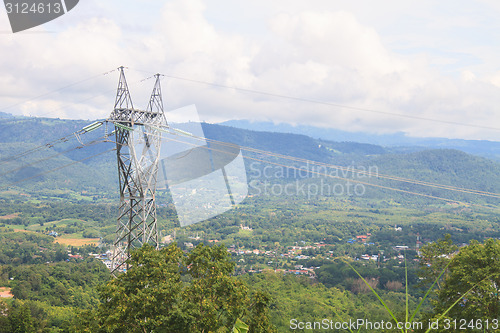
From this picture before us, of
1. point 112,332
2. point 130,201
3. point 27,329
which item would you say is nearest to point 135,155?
point 130,201

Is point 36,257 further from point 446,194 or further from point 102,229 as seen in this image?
point 446,194

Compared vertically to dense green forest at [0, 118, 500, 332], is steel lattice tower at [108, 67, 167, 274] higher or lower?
higher

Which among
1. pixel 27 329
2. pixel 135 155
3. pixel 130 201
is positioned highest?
pixel 135 155

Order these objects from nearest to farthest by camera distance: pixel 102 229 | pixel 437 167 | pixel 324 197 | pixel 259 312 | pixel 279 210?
pixel 259 312 → pixel 102 229 → pixel 279 210 → pixel 324 197 → pixel 437 167

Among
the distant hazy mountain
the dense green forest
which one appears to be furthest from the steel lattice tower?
the distant hazy mountain

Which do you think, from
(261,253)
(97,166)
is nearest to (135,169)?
(261,253)

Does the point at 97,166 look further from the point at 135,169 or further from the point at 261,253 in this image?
the point at 135,169

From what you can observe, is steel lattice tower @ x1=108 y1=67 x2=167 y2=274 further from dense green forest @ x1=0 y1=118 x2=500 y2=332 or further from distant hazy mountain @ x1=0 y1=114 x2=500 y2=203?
distant hazy mountain @ x1=0 y1=114 x2=500 y2=203

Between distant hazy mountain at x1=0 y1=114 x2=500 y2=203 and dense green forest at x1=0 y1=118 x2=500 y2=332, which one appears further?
distant hazy mountain at x1=0 y1=114 x2=500 y2=203
